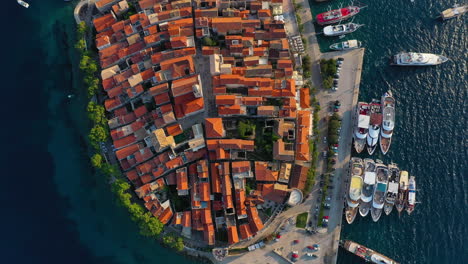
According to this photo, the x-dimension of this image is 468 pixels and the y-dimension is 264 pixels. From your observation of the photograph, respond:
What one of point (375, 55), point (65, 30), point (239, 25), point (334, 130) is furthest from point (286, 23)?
point (65, 30)

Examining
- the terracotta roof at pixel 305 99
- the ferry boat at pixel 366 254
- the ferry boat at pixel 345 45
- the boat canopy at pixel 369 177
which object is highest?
the ferry boat at pixel 345 45

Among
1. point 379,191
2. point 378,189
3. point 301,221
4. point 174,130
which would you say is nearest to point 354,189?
point 378,189

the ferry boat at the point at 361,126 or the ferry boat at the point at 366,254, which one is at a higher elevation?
the ferry boat at the point at 361,126

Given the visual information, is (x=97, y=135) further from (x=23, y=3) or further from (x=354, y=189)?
(x=354, y=189)

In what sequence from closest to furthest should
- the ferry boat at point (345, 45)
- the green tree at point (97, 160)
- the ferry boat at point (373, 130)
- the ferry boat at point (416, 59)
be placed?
the green tree at point (97, 160)
the ferry boat at point (373, 130)
the ferry boat at point (416, 59)
the ferry boat at point (345, 45)

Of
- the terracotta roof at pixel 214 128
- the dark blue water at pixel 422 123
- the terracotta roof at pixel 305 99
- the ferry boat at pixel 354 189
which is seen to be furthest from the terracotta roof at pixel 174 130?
the ferry boat at pixel 354 189

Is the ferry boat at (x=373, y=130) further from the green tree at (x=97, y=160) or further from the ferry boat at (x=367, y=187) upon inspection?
the green tree at (x=97, y=160)

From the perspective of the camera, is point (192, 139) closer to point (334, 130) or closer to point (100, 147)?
point (100, 147)

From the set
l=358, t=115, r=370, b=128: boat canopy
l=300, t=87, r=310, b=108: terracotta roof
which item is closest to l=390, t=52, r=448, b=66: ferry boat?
l=358, t=115, r=370, b=128: boat canopy
